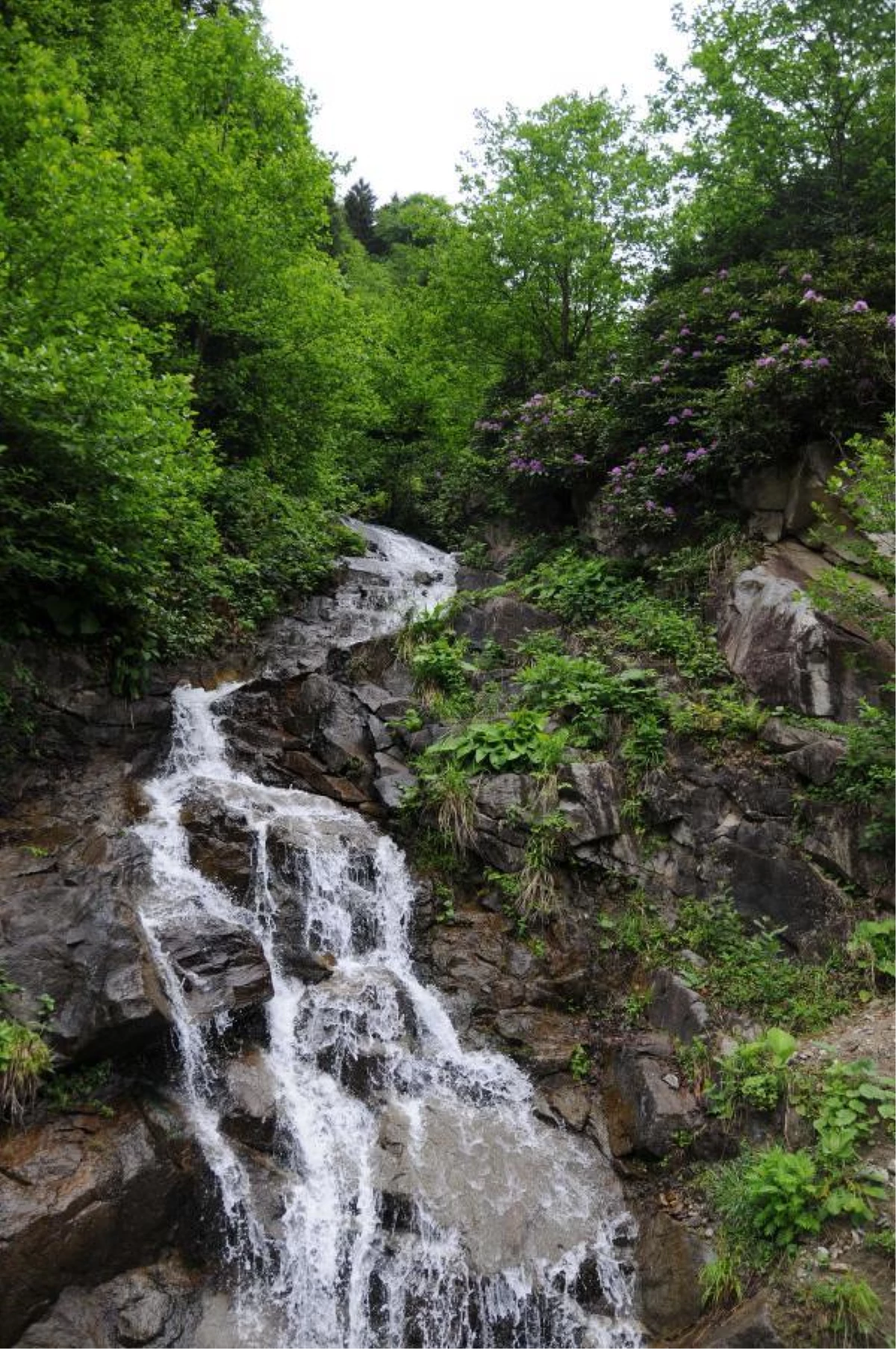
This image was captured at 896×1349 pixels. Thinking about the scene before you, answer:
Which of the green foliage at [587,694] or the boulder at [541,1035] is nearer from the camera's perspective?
the boulder at [541,1035]

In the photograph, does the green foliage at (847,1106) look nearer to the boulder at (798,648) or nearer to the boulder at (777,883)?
the boulder at (777,883)

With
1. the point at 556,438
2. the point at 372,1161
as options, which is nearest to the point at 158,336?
the point at 556,438

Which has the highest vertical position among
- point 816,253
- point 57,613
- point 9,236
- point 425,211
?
point 425,211

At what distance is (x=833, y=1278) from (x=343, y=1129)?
3835mm

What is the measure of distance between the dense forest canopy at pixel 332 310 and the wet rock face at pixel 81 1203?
555cm

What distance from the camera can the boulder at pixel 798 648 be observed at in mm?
8336

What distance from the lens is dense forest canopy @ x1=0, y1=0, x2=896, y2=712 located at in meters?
8.24

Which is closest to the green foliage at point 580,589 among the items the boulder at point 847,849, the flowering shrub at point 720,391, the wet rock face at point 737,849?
the flowering shrub at point 720,391

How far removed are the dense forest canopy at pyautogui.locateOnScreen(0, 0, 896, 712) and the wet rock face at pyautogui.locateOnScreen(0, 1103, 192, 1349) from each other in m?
5.55

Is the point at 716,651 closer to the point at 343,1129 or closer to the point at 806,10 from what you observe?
the point at 343,1129

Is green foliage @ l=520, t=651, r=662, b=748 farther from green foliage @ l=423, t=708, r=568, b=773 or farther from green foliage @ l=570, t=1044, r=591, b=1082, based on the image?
green foliage @ l=570, t=1044, r=591, b=1082

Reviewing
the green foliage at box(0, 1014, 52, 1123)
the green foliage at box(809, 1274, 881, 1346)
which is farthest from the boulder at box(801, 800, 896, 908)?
the green foliage at box(0, 1014, 52, 1123)

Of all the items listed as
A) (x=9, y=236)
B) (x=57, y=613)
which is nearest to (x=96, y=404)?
(x=9, y=236)

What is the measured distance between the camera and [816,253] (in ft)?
35.7
